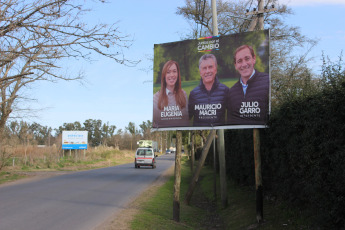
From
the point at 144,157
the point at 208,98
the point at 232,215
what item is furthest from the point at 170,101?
the point at 144,157

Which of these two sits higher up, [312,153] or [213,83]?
[213,83]

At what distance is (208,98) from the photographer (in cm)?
982

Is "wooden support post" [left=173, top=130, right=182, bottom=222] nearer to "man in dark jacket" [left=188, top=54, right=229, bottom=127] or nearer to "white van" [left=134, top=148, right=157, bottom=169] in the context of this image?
"man in dark jacket" [left=188, top=54, right=229, bottom=127]

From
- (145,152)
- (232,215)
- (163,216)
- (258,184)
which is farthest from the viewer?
(145,152)

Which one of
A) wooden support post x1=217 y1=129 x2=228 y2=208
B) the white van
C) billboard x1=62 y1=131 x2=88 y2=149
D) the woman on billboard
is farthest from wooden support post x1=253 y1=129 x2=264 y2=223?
billboard x1=62 y1=131 x2=88 y2=149

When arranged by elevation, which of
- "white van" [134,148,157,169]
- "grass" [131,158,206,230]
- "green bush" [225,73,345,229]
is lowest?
"grass" [131,158,206,230]

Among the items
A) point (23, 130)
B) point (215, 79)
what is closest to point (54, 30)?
point (215, 79)

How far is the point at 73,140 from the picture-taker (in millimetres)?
49344

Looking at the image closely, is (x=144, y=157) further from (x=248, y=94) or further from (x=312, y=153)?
(x=312, y=153)

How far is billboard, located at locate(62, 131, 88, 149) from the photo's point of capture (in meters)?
49.0

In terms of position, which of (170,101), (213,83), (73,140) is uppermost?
(213,83)

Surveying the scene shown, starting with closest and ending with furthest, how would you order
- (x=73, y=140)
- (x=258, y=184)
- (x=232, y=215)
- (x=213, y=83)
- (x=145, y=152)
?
(x=258, y=184), (x=213, y=83), (x=232, y=215), (x=145, y=152), (x=73, y=140)

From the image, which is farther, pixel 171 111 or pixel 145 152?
pixel 145 152

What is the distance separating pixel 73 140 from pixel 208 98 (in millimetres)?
42413
